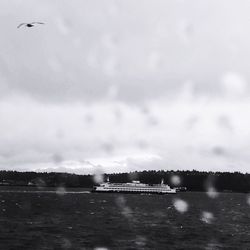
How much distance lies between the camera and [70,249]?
201ft

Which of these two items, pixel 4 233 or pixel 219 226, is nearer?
pixel 4 233

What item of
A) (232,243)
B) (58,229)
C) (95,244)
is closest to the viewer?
(95,244)

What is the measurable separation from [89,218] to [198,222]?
18807 millimetres

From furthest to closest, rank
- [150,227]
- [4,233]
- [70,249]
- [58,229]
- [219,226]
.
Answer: [219,226], [150,227], [58,229], [4,233], [70,249]

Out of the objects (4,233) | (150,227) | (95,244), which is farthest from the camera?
(150,227)

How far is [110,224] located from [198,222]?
56.5 feet

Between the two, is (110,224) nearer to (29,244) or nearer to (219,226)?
(219,226)

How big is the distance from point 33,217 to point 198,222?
→ 2875 centimetres

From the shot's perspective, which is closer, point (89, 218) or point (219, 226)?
point (219, 226)

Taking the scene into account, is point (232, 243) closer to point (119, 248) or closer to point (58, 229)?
point (119, 248)

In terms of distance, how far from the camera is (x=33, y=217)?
103 metres

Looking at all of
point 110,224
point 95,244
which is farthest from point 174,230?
point 95,244

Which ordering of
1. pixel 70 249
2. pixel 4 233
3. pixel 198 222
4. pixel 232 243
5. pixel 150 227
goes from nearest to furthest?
pixel 70 249, pixel 232 243, pixel 4 233, pixel 150 227, pixel 198 222

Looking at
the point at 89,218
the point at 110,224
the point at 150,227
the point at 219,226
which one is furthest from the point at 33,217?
the point at 219,226
